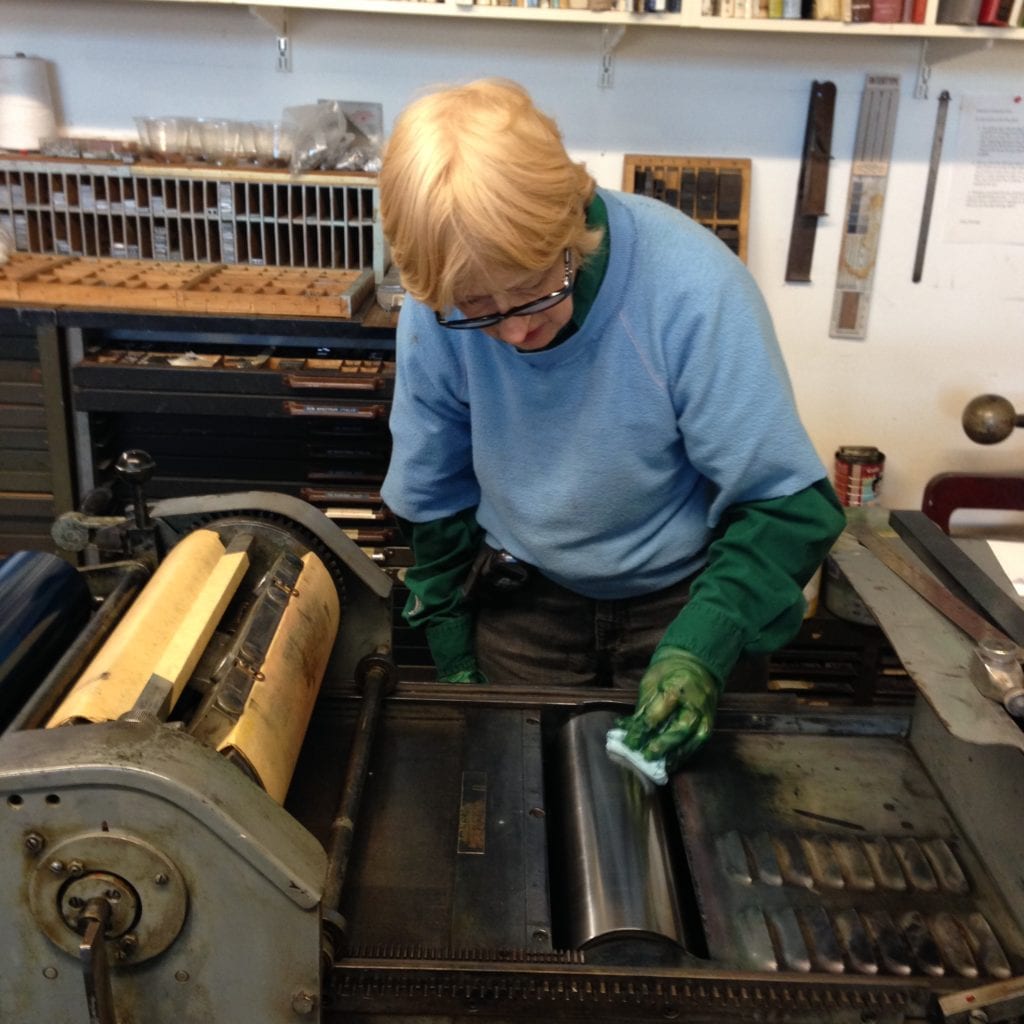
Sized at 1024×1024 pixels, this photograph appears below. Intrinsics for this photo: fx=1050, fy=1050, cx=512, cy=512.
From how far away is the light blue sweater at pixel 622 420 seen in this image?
112 centimetres

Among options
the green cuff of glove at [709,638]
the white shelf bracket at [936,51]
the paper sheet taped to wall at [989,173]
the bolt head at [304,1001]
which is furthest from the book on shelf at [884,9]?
the bolt head at [304,1001]

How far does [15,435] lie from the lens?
2174 mm

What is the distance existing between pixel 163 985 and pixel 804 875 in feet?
1.86

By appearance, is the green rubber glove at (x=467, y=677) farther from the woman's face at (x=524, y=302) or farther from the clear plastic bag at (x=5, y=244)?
the clear plastic bag at (x=5, y=244)

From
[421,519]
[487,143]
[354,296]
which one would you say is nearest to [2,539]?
[354,296]

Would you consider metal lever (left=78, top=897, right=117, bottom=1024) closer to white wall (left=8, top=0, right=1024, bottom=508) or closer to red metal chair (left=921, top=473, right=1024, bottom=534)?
white wall (left=8, top=0, right=1024, bottom=508)

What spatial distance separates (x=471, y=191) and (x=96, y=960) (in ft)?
2.19

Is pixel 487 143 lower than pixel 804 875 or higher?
higher

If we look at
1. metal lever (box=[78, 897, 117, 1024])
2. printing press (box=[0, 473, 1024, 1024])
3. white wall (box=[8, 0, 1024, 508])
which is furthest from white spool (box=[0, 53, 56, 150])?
metal lever (box=[78, 897, 117, 1024])

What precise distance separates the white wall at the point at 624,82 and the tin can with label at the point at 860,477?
0.41 meters

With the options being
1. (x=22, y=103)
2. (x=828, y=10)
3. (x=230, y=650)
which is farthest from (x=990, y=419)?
(x=22, y=103)

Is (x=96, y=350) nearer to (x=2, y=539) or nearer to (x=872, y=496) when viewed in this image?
(x=2, y=539)

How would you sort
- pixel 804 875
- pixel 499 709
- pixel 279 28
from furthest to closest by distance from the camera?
pixel 279 28
pixel 499 709
pixel 804 875

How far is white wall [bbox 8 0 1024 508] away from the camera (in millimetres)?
2502
